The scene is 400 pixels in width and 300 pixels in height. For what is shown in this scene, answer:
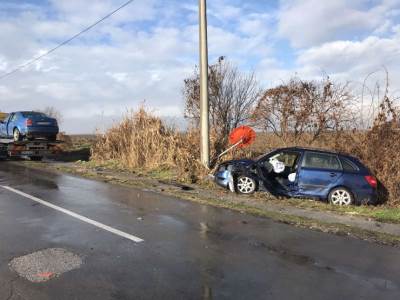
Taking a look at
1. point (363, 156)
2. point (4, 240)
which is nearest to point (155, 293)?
point (4, 240)

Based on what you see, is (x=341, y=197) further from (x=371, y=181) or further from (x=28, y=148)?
(x=28, y=148)

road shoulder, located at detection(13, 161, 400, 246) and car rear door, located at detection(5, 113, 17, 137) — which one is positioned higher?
car rear door, located at detection(5, 113, 17, 137)

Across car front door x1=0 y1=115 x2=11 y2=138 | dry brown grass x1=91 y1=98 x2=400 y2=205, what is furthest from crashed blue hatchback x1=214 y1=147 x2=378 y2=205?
car front door x1=0 y1=115 x2=11 y2=138

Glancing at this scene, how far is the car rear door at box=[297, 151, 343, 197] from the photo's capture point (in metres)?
11.3

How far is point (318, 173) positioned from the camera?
37.3 ft

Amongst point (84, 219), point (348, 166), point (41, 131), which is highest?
point (41, 131)

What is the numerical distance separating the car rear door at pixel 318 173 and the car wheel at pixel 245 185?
1.22 meters

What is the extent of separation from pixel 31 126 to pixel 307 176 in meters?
14.8

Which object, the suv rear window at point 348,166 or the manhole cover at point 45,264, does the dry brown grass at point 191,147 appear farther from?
the manhole cover at point 45,264

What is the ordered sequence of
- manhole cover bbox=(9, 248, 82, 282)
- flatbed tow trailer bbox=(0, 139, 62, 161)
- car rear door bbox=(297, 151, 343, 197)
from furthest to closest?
1. flatbed tow trailer bbox=(0, 139, 62, 161)
2. car rear door bbox=(297, 151, 343, 197)
3. manhole cover bbox=(9, 248, 82, 282)

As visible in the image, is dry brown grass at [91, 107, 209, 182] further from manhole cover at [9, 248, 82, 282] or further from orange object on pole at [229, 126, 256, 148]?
manhole cover at [9, 248, 82, 282]

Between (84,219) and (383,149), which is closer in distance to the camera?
(84,219)

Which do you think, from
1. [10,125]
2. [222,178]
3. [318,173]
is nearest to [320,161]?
[318,173]

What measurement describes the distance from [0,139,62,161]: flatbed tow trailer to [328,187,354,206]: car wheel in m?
15.2
